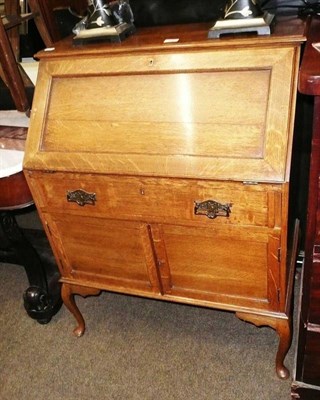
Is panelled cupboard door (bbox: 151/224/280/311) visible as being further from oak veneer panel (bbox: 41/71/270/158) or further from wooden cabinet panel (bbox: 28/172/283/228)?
oak veneer panel (bbox: 41/71/270/158)

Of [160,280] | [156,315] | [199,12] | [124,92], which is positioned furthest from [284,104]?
[156,315]

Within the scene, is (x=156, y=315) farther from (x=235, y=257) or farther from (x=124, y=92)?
(x=124, y=92)

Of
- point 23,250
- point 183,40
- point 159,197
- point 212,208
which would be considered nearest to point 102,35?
point 183,40

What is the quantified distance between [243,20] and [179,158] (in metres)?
0.44

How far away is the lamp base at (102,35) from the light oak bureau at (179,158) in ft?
0.16

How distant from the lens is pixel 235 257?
4.09 ft

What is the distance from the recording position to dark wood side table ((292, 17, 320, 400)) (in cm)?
84

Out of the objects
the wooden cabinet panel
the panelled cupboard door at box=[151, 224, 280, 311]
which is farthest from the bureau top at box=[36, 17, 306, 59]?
the panelled cupboard door at box=[151, 224, 280, 311]

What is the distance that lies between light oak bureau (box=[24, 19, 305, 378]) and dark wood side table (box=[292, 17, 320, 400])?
0.08 meters

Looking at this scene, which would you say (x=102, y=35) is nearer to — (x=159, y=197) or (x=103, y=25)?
(x=103, y=25)

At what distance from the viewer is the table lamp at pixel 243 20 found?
1082 mm

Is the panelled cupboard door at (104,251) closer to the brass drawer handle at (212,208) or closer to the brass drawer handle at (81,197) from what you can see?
the brass drawer handle at (81,197)

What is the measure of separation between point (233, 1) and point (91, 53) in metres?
0.45

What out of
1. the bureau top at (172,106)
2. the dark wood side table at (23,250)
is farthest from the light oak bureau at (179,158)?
the dark wood side table at (23,250)
